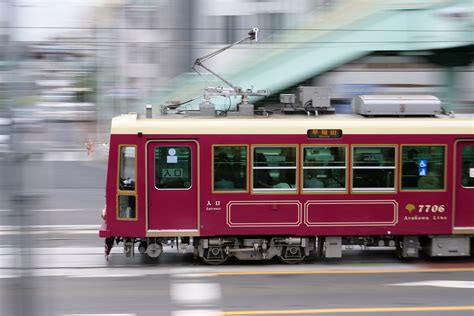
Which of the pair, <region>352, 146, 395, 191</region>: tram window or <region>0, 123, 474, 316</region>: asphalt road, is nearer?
<region>0, 123, 474, 316</region>: asphalt road

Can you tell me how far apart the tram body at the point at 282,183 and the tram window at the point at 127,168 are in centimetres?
2

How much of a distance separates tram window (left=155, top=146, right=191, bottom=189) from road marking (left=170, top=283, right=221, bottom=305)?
174 centimetres

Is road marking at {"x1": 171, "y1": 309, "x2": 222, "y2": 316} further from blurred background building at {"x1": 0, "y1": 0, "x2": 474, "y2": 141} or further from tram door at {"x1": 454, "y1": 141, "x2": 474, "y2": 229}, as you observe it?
blurred background building at {"x1": 0, "y1": 0, "x2": 474, "y2": 141}

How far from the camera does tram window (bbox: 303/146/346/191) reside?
1209cm

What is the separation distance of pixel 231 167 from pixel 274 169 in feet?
2.27

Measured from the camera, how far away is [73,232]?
1531cm

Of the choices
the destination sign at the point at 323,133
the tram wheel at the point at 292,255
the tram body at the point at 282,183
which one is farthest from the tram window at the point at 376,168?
the tram wheel at the point at 292,255

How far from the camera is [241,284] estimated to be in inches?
435

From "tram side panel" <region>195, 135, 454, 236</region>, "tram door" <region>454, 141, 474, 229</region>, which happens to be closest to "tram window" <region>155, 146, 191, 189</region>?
"tram side panel" <region>195, 135, 454, 236</region>

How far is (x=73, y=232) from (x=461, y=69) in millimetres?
15488

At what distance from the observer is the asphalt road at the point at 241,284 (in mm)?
9688

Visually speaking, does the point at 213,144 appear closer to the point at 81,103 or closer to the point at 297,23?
the point at 297,23

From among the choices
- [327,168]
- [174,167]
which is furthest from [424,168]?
[174,167]

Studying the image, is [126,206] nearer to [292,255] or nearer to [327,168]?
[292,255]
